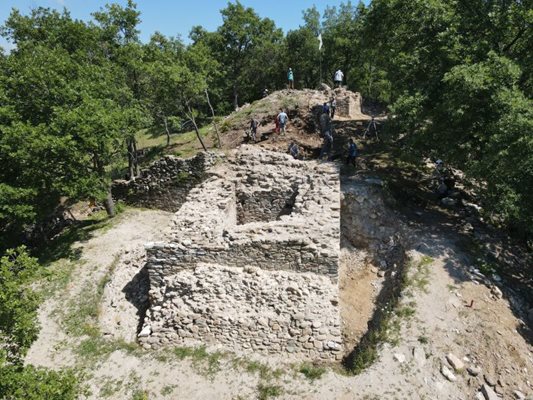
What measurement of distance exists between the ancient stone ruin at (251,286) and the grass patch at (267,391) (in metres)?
1.06

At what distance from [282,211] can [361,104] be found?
1781 cm

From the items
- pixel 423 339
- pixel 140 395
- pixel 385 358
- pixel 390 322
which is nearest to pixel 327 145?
pixel 390 322

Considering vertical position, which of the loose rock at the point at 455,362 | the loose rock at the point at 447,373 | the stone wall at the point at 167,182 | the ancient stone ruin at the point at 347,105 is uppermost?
the ancient stone ruin at the point at 347,105

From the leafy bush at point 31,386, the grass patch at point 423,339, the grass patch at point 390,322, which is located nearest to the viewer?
the leafy bush at point 31,386

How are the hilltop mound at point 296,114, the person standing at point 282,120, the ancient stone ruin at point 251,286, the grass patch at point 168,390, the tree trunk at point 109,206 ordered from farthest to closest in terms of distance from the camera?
the hilltop mound at point 296,114, the person standing at point 282,120, the tree trunk at point 109,206, the ancient stone ruin at point 251,286, the grass patch at point 168,390

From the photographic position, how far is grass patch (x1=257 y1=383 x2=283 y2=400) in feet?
29.0

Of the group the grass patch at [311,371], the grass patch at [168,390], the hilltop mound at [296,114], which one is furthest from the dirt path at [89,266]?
the hilltop mound at [296,114]

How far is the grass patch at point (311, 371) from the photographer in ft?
30.1

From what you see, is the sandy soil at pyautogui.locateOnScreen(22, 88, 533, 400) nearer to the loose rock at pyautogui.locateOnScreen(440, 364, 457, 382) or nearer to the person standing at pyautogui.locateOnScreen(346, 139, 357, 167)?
the loose rock at pyautogui.locateOnScreen(440, 364, 457, 382)

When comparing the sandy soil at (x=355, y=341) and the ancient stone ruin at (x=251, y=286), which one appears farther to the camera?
the ancient stone ruin at (x=251, y=286)

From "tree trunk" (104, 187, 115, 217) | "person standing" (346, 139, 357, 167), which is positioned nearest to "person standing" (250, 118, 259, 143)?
"person standing" (346, 139, 357, 167)

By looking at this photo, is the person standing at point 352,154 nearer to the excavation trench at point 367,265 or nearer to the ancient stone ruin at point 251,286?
the excavation trench at point 367,265

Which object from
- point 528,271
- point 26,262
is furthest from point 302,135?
point 26,262

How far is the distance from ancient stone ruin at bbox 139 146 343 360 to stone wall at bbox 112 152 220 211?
6.50 meters
